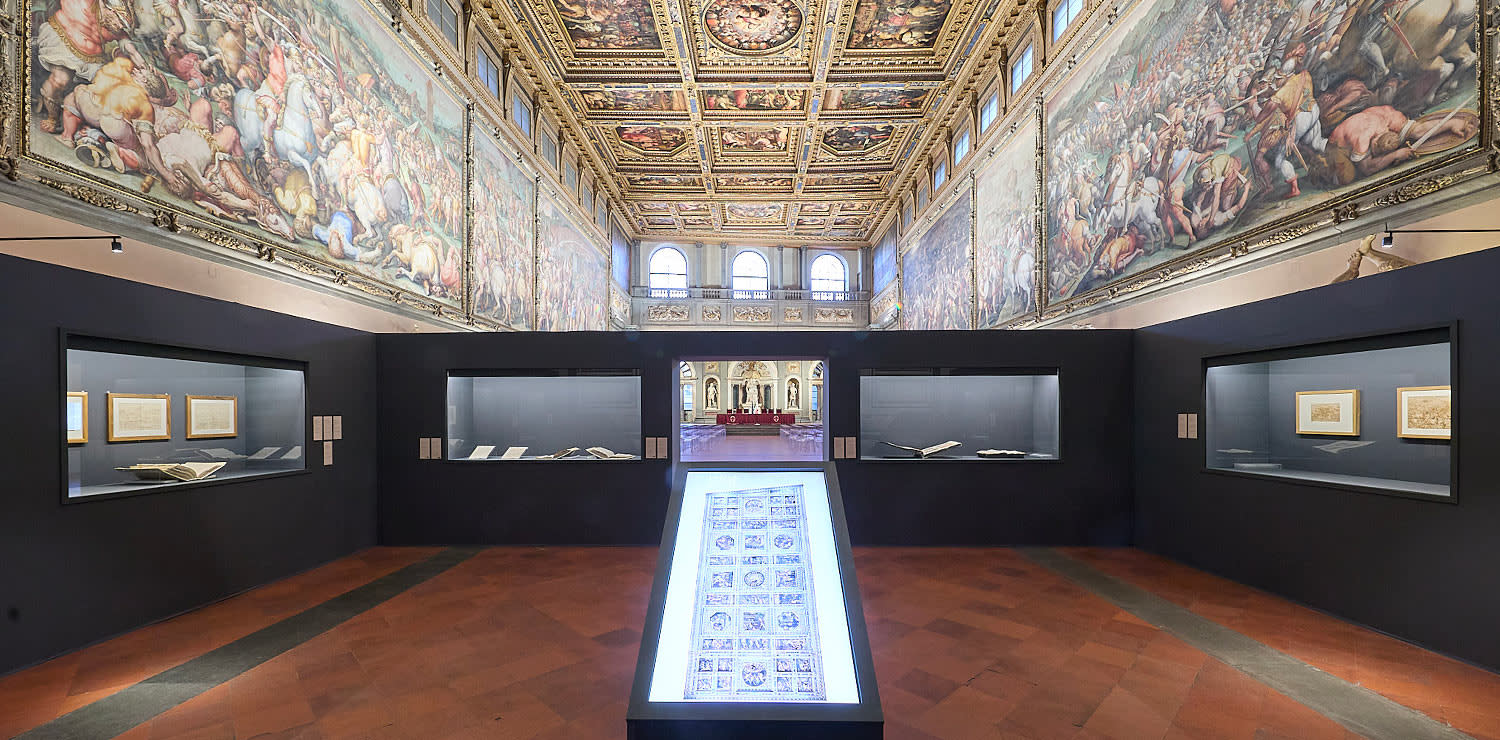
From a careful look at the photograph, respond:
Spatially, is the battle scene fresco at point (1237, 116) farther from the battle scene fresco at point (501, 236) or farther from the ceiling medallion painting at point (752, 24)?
the battle scene fresco at point (501, 236)

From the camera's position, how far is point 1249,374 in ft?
19.0

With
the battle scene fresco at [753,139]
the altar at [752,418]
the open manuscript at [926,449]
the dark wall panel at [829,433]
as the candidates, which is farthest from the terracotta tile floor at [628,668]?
the altar at [752,418]

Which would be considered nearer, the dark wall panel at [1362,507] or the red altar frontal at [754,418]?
the dark wall panel at [1362,507]

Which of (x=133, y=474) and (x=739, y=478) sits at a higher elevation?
(x=739, y=478)

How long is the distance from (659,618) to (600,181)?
18.1 meters

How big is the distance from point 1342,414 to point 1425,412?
0.65m

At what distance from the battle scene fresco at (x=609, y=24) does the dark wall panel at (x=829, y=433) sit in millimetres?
7535

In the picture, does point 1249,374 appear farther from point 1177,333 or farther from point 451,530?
point 451,530

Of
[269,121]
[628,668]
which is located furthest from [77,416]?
[628,668]

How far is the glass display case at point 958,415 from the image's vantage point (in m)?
7.21

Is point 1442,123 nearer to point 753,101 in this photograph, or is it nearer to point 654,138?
point 753,101

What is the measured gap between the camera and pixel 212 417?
5.53m

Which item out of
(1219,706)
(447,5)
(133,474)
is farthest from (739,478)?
(447,5)

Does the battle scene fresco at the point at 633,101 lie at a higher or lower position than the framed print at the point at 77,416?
higher
